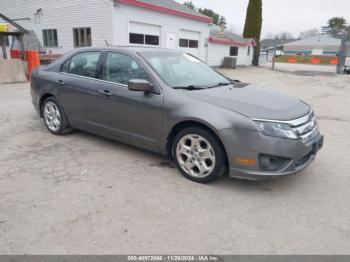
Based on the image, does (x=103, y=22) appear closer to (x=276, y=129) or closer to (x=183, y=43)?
(x=183, y=43)

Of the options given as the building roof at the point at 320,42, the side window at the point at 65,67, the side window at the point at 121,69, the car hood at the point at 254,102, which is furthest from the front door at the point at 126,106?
the building roof at the point at 320,42

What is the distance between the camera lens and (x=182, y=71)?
4453 millimetres

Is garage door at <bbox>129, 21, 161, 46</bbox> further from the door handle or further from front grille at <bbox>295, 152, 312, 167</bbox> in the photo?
front grille at <bbox>295, 152, 312, 167</bbox>

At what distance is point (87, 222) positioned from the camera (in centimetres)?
294

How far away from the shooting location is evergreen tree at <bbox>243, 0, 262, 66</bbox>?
31.0 metres

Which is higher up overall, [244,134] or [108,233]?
[244,134]

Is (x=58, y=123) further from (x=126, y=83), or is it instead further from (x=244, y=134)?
(x=244, y=134)

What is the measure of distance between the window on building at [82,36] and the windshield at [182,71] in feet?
46.6

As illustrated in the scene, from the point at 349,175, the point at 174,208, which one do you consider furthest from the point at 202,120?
the point at 349,175

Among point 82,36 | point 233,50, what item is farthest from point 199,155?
point 233,50

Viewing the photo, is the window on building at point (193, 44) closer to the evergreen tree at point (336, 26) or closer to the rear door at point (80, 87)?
the rear door at point (80, 87)

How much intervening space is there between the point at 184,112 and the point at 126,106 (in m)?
0.97

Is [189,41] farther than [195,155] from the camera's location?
Yes

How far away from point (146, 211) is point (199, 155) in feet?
3.21
